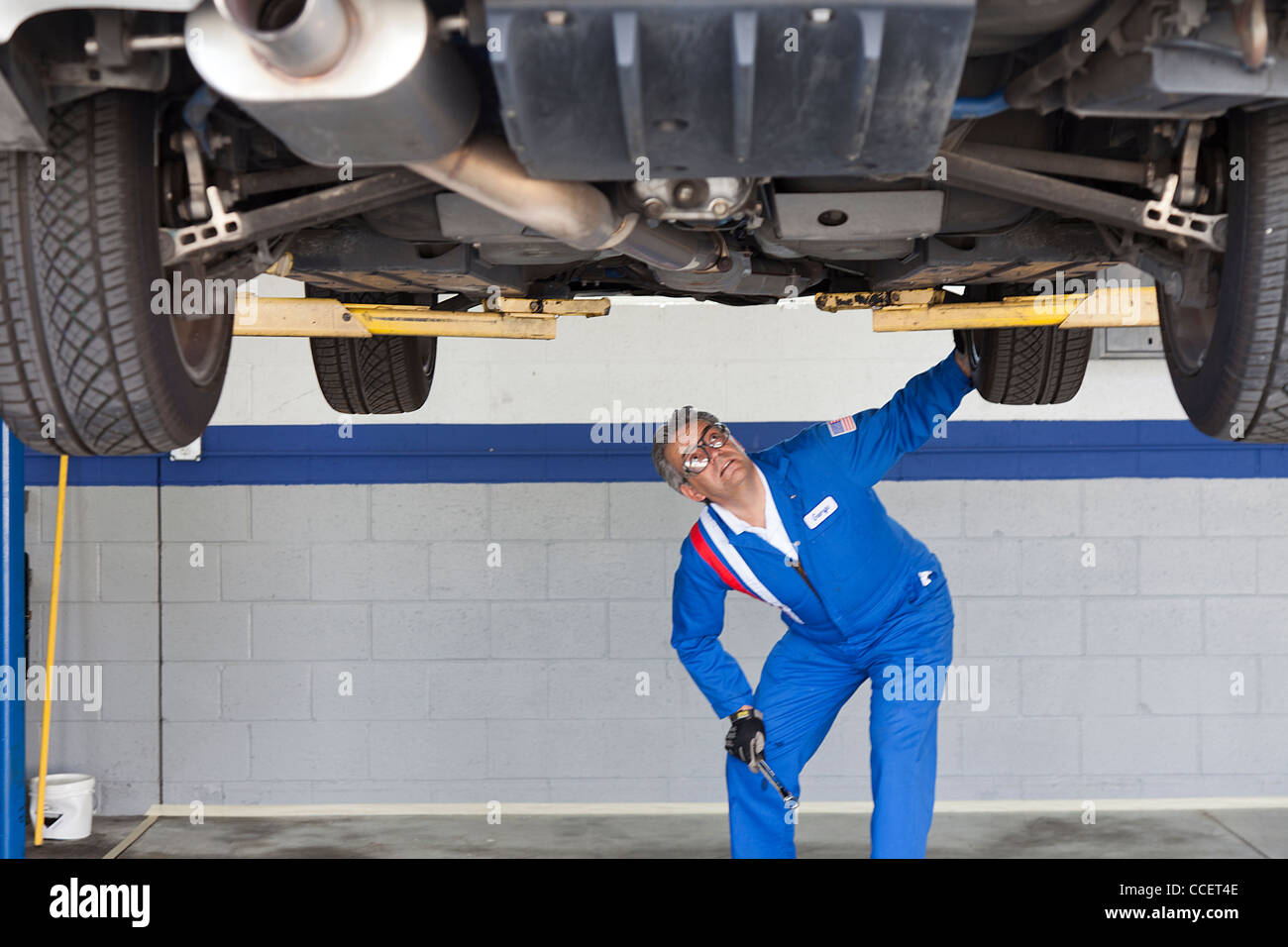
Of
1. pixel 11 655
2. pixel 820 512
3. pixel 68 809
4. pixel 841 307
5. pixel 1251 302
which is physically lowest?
pixel 68 809

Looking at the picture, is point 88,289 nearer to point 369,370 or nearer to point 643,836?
point 369,370

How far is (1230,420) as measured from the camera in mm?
2205

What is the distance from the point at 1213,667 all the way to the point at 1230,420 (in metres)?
4.27

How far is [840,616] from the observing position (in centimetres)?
378

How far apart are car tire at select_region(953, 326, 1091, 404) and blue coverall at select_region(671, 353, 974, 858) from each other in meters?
0.22

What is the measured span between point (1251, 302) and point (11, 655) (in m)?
4.54

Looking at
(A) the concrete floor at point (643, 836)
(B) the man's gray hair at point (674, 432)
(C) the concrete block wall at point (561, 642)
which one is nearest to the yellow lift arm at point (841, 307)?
(B) the man's gray hair at point (674, 432)

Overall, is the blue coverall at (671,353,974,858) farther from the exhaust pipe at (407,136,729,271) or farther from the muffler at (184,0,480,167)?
the muffler at (184,0,480,167)

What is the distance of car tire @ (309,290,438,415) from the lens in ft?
13.6

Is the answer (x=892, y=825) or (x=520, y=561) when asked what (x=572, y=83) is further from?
(x=520, y=561)

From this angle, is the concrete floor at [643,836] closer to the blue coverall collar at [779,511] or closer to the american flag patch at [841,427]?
the blue coverall collar at [779,511]

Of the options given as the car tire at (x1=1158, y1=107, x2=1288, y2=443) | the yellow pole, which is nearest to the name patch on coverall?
the car tire at (x1=1158, y1=107, x2=1288, y2=443)

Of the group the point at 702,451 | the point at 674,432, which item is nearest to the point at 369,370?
the point at 674,432

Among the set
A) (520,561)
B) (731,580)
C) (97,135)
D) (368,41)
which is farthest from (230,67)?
(520,561)
